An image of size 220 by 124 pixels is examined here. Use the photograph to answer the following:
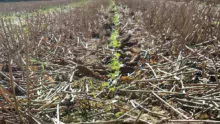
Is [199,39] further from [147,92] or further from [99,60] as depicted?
[147,92]

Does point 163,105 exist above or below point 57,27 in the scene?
below

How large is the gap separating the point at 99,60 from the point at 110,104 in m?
2.01

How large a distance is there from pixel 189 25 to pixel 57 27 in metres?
4.17

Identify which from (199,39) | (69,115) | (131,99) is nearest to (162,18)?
(199,39)

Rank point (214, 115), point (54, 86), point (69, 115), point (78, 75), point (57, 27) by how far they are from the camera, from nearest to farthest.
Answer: point (214, 115), point (69, 115), point (54, 86), point (78, 75), point (57, 27)

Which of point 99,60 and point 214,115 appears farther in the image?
point 99,60

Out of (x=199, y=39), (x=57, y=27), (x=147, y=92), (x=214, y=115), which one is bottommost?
(x=214, y=115)

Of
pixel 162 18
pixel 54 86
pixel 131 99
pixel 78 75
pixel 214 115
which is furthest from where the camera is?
pixel 162 18

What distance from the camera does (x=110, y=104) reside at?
7.89ft

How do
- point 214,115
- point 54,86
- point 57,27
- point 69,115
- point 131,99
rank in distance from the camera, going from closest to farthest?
point 214,115, point 69,115, point 131,99, point 54,86, point 57,27

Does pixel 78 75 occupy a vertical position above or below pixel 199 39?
below

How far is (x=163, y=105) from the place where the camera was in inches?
96.8

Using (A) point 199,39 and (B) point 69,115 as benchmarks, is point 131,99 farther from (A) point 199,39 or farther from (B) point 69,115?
(A) point 199,39

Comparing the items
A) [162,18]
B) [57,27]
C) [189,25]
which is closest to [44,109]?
[189,25]
